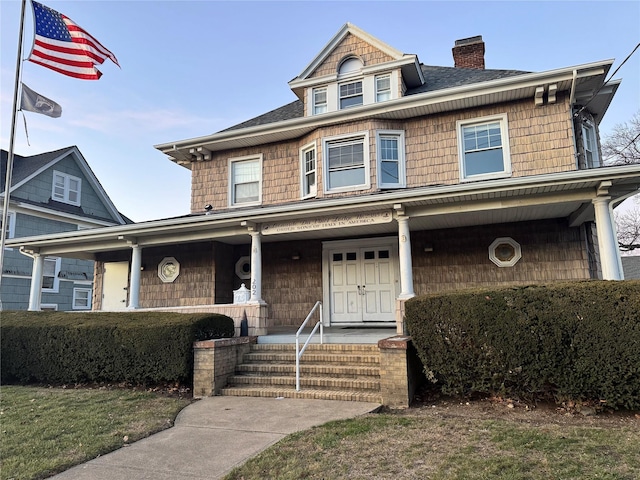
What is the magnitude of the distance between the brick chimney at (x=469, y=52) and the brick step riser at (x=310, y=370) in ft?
33.5

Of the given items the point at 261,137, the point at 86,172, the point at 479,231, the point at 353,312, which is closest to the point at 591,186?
the point at 479,231

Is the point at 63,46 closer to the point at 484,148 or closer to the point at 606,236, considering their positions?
the point at 484,148

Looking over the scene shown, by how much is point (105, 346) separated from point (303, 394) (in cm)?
385

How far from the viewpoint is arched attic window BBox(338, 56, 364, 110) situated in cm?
1181

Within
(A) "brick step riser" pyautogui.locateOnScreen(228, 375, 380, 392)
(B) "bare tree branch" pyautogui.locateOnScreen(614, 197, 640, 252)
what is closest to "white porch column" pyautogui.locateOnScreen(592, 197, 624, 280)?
(A) "brick step riser" pyautogui.locateOnScreen(228, 375, 380, 392)

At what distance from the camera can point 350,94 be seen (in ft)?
38.9

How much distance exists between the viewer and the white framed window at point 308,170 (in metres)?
11.6

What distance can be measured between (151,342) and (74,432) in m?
2.48

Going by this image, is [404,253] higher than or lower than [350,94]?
lower

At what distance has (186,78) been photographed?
1554 centimetres

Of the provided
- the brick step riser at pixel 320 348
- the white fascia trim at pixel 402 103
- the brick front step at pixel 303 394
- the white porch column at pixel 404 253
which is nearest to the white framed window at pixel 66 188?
the white fascia trim at pixel 402 103

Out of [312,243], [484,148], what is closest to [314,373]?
[312,243]

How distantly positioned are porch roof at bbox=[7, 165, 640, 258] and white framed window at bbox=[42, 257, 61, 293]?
7556mm

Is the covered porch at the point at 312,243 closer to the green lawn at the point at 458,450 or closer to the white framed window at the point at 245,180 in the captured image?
the white framed window at the point at 245,180
